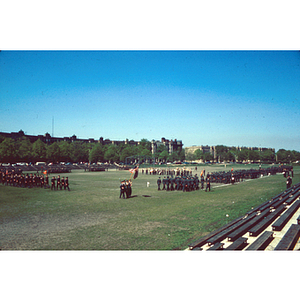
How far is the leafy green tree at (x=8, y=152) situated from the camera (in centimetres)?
2342

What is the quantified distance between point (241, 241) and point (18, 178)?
24928 mm

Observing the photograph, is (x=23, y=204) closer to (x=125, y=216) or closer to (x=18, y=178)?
(x=125, y=216)

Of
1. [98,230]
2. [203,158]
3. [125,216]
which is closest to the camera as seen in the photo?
[98,230]

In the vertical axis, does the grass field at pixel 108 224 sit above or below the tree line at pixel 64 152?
below

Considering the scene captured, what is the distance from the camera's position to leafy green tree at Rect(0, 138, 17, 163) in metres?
23.4

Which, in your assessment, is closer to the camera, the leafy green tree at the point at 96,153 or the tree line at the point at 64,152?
the tree line at the point at 64,152

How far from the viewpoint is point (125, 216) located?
11.3m

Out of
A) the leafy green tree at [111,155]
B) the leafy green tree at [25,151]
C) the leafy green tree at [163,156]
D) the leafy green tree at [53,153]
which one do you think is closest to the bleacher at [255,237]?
the leafy green tree at [25,151]

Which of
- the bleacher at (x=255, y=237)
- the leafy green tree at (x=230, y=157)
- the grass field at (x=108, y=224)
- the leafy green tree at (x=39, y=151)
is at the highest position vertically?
the leafy green tree at (x=39, y=151)

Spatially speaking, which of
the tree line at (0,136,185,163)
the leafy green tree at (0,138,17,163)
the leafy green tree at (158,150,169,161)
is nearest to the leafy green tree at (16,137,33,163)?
the tree line at (0,136,185,163)

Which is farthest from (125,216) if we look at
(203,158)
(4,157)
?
(203,158)

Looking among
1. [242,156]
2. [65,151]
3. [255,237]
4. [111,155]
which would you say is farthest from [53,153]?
[242,156]

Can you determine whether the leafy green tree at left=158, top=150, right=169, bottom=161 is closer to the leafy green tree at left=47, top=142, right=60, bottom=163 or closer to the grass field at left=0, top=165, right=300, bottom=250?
the leafy green tree at left=47, top=142, right=60, bottom=163

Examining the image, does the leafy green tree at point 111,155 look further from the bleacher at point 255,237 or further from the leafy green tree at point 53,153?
the bleacher at point 255,237
